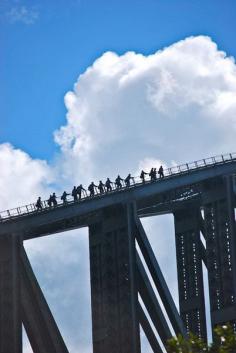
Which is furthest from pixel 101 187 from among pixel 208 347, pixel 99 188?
pixel 208 347

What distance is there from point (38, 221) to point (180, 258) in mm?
20499

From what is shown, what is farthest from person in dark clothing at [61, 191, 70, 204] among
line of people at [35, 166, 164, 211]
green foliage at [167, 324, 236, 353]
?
green foliage at [167, 324, 236, 353]

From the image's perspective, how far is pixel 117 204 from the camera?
9000 cm

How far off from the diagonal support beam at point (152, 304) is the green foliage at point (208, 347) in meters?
34.0

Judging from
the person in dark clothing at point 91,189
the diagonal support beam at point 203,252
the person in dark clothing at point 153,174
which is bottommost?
the diagonal support beam at point 203,252

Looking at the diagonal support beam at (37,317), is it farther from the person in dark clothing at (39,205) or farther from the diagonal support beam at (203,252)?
the diagonal support beam at (203,252)

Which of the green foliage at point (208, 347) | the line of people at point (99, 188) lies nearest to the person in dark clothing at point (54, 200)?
the line of people at point (99, 188)

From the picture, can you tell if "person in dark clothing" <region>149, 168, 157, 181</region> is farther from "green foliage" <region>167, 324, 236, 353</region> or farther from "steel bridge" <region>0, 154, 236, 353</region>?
"green foliage" <region>167, 324, 236, 353</region>

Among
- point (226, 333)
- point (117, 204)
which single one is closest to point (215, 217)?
point (117, 204)

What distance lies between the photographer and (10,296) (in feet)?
263

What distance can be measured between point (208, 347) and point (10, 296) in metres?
30.2

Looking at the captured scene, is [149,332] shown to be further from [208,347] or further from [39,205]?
[208,347]

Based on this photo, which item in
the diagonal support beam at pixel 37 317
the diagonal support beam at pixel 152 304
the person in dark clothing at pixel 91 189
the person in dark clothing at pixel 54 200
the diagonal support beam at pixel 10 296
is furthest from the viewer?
the person in dark clothing at pixel 91 189

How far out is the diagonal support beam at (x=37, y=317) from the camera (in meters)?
81.7
